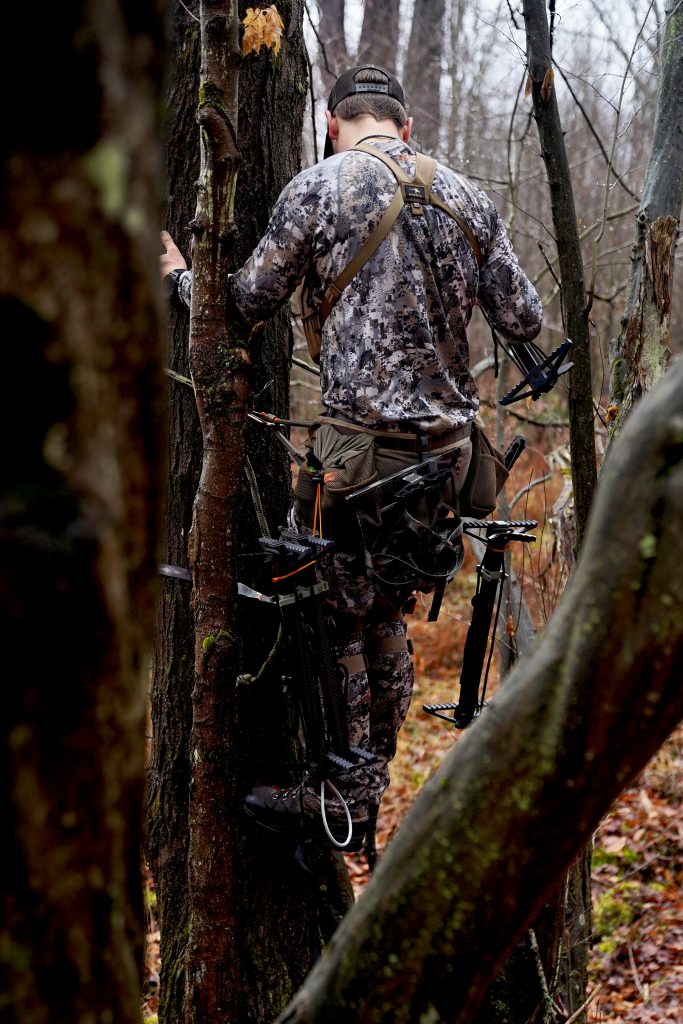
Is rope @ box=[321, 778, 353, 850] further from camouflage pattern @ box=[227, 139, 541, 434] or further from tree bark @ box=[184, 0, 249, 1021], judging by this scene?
camouflage pattern @ box=[227, 139, 541, 434]

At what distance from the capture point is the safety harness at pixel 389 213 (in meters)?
3.02

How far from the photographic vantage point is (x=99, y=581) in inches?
35.5

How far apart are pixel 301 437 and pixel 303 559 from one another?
345 inches

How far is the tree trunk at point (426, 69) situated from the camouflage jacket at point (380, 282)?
19.9ft

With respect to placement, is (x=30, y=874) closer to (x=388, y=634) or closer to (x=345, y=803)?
(x=345, y=803)

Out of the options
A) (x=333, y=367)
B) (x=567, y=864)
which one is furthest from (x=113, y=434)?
(x=333, y=367)

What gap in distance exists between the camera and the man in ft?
9.78

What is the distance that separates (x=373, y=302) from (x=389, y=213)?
300 millimetres

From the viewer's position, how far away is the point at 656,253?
342cm

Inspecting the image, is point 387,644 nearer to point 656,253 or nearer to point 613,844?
point 656,253

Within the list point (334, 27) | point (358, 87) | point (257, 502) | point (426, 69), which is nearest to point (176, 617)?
point (257, 502)

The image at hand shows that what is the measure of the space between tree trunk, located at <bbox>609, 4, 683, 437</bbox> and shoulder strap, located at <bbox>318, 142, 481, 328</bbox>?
0.83 metres

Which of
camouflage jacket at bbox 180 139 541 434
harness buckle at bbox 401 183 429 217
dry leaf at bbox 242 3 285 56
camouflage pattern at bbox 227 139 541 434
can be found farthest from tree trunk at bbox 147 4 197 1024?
harness buckle at bbox 401 183 429 217

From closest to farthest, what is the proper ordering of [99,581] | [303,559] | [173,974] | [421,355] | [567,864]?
[99,581], [567,864], [303,559], [421,355], [173,974]
